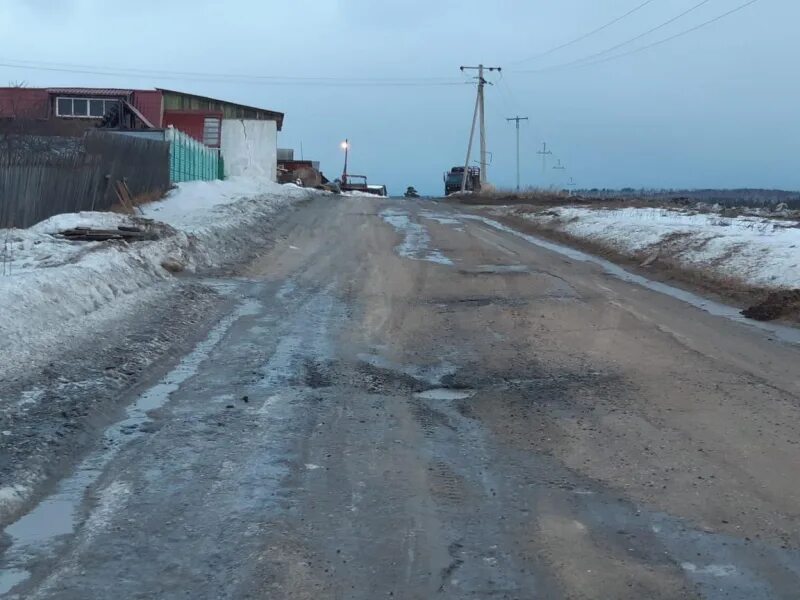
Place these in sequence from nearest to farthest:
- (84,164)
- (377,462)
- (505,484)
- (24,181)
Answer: (505,484), (377,462), (24,181), (84,164)

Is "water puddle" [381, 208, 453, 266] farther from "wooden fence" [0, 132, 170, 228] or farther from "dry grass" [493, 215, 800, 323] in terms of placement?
"wooden fence" [0, 132, 170, 228]

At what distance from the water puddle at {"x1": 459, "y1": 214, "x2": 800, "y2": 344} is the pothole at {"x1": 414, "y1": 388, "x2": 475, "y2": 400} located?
487 centimetres

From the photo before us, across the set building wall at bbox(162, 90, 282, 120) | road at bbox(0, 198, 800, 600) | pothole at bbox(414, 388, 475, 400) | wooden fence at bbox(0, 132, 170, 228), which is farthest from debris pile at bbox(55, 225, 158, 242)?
building wall at bbox(162, 90, 282, 120)

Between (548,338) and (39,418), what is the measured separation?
580 cm

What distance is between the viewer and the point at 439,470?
18.9ft

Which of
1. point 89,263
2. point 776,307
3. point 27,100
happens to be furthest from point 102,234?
point 27,100

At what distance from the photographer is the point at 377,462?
5883 mm

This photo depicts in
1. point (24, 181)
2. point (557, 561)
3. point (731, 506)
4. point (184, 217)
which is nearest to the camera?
point (557, 561)

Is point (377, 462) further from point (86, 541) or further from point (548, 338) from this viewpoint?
point (548, 338)

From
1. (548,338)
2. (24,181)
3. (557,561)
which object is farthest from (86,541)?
(24,181)

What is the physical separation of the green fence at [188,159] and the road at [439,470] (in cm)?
1893

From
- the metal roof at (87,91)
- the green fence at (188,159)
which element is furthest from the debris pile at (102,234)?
the metal roof at (87,91)

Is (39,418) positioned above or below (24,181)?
below

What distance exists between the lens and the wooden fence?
1697 centimetres
